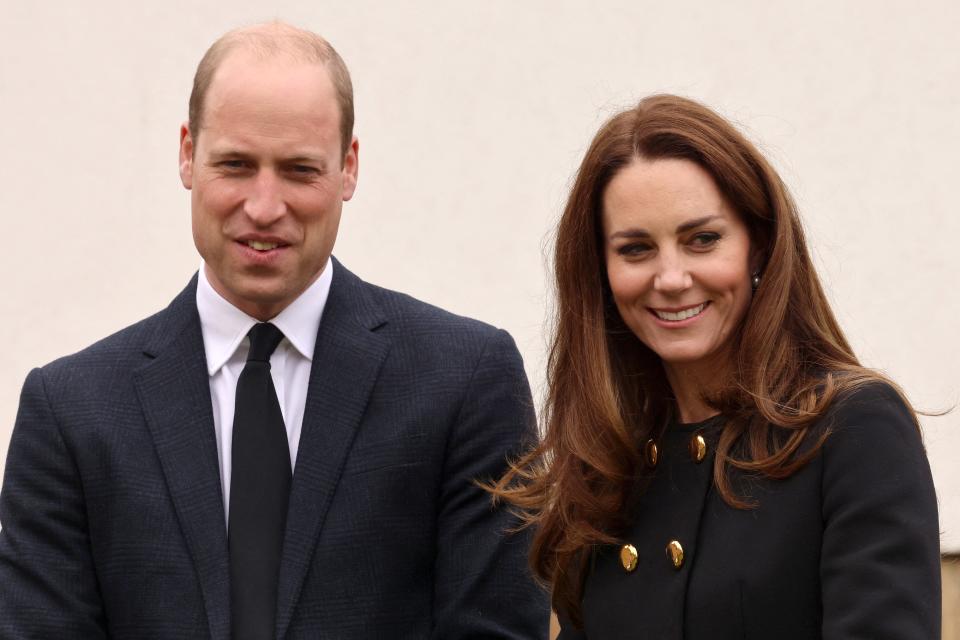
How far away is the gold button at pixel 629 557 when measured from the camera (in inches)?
113

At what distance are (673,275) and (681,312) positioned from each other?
3.3 inches

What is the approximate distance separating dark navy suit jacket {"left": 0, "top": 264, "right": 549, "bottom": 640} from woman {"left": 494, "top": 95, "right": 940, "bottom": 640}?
168 millimetres

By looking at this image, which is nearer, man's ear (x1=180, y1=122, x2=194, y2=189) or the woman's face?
the woman's face

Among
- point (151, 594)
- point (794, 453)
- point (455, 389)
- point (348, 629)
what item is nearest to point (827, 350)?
point (794, 453)

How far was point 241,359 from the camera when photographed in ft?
10.9

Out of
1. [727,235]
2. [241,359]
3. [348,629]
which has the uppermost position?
[727,235]

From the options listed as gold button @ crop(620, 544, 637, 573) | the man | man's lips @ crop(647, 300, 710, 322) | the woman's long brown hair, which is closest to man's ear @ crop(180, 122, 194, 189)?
the man

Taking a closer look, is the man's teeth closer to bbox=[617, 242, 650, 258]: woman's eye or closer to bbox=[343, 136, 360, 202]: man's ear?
bbox=[617, 242, 650, 258]: woman's eye

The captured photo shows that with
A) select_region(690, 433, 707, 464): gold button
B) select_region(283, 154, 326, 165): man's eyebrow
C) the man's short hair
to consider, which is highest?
the man's short hair

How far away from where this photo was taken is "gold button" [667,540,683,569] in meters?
2.76

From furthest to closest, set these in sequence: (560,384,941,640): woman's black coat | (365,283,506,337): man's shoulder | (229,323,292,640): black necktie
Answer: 1. (365,283,506,337): man's shoulder
2. (229,323,292,640): black necktie
3. (560,384,941,640): woman's black coat

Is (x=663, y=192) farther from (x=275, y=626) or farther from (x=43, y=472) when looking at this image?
(x=43, y=472)

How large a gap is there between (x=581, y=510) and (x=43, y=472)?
3.46 feet

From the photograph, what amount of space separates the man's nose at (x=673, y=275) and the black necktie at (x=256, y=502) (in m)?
0.85
